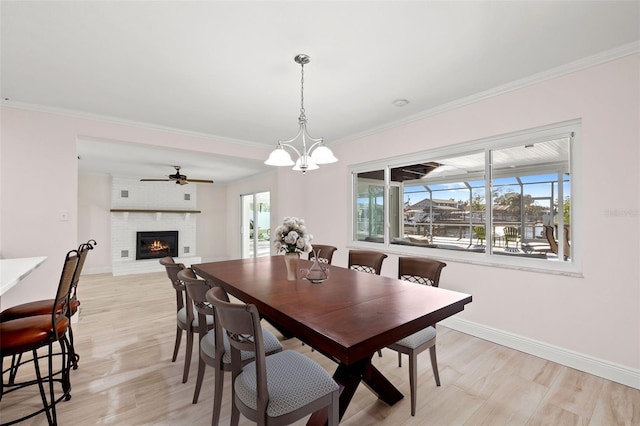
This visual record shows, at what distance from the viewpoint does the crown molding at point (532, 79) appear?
7.03 ft

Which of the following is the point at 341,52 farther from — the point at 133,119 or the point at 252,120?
the point at 133,119

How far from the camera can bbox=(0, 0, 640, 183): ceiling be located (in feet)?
5.82

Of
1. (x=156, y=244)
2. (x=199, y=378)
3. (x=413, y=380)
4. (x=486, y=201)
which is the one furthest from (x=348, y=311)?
(x=156, y=244)

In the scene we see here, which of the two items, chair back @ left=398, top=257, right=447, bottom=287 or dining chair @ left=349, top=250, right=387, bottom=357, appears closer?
chair back @ left=398, top=257, right=447, bottom=287

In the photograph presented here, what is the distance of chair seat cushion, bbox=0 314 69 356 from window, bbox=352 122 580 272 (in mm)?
3510

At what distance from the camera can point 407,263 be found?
250 centimetres

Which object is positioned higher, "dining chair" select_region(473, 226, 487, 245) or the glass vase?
"dining chair" select_region(473, 226, 487, 245)

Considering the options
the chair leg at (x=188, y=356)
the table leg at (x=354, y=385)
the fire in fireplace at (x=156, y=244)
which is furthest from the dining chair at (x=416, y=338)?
the fire in fireplace at (x=156, y=244)

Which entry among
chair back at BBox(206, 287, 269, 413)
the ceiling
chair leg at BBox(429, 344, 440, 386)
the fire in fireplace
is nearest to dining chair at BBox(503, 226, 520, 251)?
the ceiling

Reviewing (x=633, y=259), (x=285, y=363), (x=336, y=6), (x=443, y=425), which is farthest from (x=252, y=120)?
(x=633, y=259)

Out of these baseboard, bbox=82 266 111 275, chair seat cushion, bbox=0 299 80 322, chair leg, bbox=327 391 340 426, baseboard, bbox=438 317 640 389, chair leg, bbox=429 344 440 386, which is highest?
chair seat cushion, bbox=0 299 80 322

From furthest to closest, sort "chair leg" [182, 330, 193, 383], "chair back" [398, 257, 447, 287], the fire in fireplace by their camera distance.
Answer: the fire in fireplace → "chair back" [398, 257, 447, 287] → "chair leg" [182, 330, 193, 383]

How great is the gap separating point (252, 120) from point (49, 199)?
8.28 feet

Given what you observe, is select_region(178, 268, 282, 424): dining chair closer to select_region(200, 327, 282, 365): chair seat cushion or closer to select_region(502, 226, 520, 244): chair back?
select_region(200, 327, 282, 365): chair seat cushion
